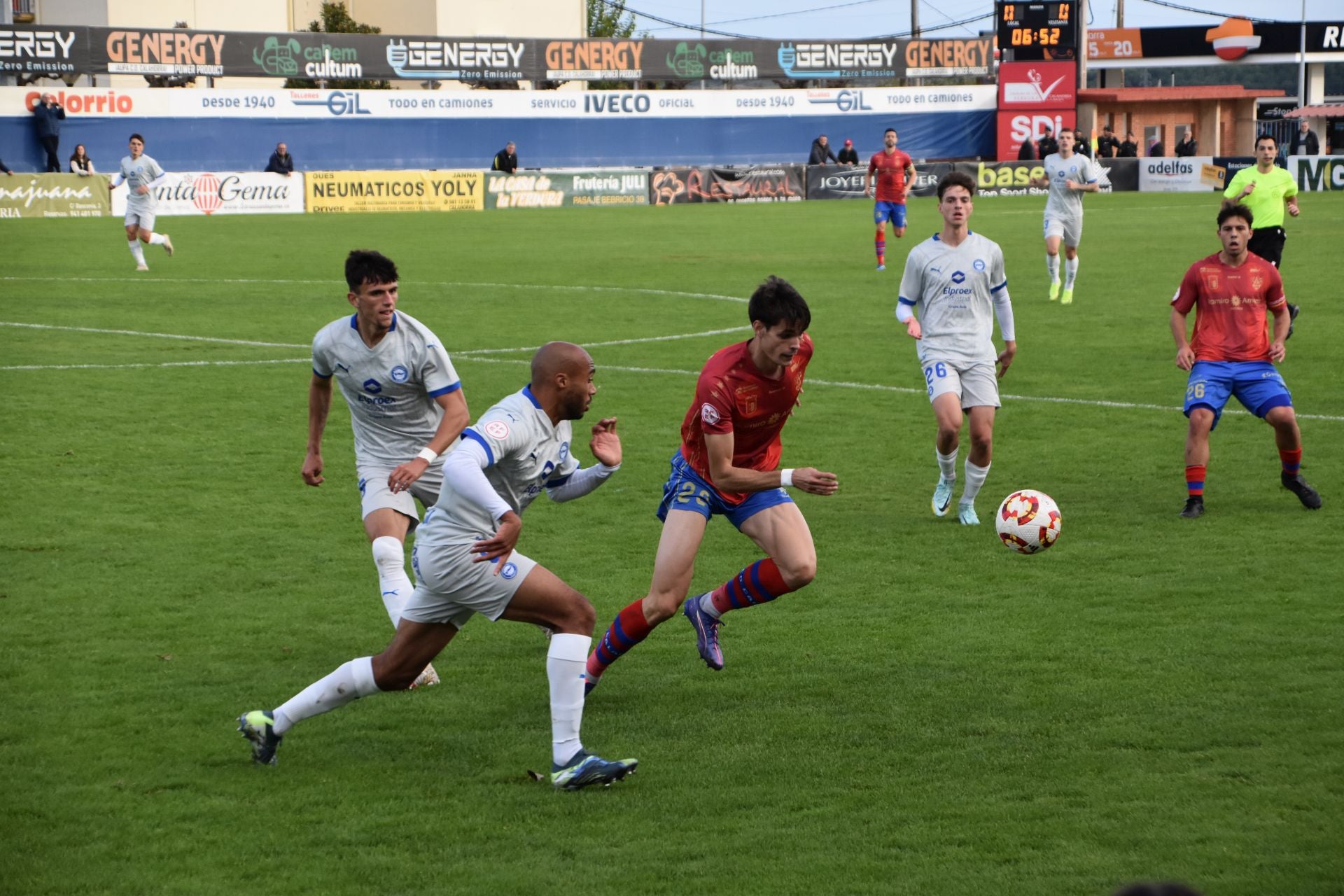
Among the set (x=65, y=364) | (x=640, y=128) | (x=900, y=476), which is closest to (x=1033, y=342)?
(x=900, y=476)

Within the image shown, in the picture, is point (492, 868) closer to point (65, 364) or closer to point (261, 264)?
point (65, 364)

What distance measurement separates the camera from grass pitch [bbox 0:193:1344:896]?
5359mm

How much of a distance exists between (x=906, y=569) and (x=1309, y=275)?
18.5 metres

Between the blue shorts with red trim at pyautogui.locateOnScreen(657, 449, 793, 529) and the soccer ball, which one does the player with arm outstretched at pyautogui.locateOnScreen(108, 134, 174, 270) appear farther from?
the blue shorts with red trim at pyautogui.locateOnScreen(657, 449, 793, 529)

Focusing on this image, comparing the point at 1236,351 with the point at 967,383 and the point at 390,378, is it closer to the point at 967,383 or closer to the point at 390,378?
the point at 967,383

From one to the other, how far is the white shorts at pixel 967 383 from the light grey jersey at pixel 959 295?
55mm

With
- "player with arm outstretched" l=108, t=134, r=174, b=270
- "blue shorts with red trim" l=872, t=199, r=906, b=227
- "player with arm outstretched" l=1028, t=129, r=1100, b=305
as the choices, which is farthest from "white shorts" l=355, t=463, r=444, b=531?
"player with arm outstretched" l=108, t=134, r=174, b=270

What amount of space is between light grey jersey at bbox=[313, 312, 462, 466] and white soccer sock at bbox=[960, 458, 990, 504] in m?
4.25

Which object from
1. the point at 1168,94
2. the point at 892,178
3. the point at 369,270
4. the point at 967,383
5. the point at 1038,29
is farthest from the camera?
the point at 1168,94

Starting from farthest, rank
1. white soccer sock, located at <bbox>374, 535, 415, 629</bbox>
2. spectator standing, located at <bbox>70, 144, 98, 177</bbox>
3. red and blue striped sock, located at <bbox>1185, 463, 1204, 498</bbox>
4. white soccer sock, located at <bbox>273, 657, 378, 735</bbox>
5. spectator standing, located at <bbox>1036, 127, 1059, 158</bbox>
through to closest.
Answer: spectator standing, located at <bbox>1036, 127, 1059, 158</bbox> → spectator standing, located at <bbox>70, 144, 98, 177</bbox> → red and blue striped sock, located at <bbox>1185, 463, 1204, 498</bbox> → white soccer sock, located at <bbox>374, 535, 415, 629</bbox> → white soccer sock, located at <bbox>273, 657, 378, 735</bbox>

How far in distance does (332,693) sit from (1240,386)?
7117mm

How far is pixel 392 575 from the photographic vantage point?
7348 mm

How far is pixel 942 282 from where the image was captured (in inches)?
420

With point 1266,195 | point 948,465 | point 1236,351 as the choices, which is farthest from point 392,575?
point 1266,195
